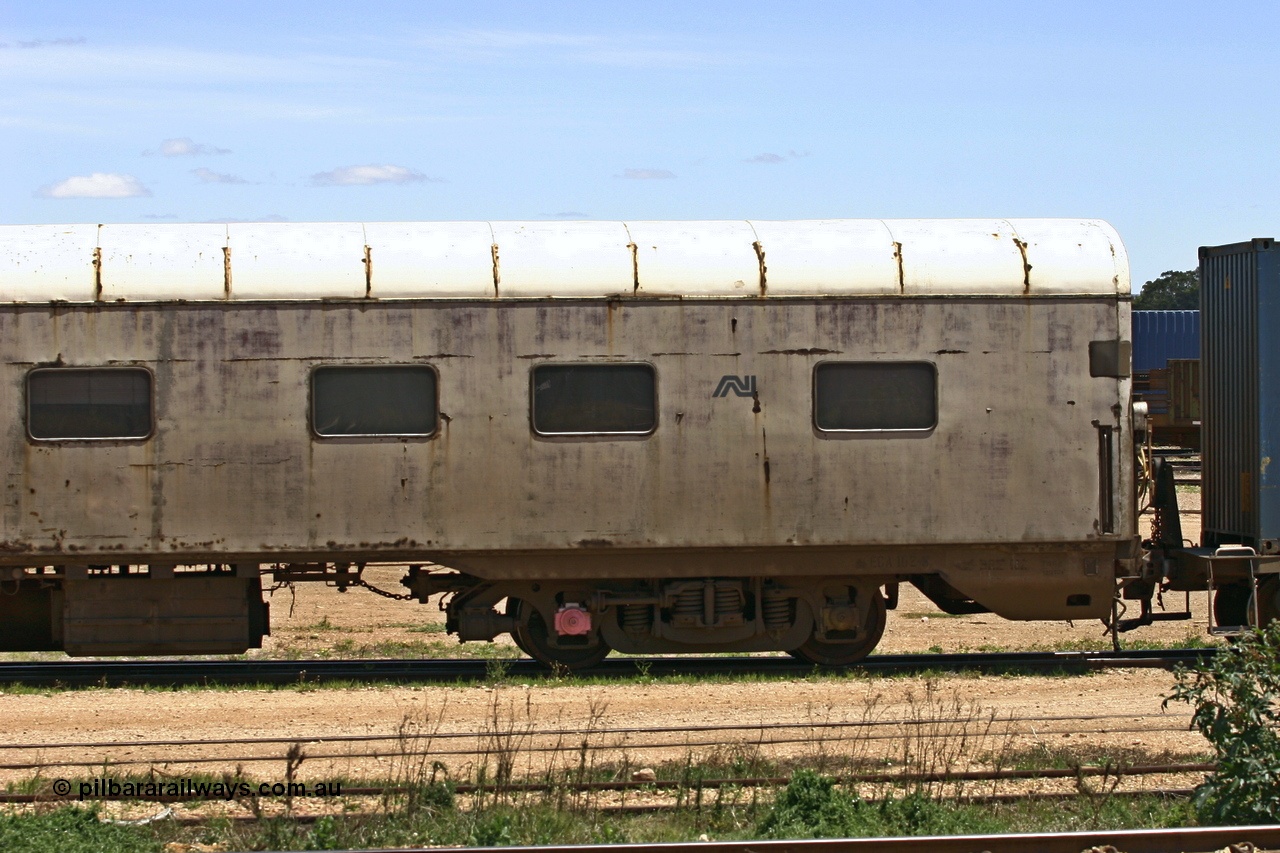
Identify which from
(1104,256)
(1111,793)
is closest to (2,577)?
(1111,793)

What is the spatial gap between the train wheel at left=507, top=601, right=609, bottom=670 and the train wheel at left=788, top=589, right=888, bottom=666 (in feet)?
5.15

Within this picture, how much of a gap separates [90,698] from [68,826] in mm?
3867

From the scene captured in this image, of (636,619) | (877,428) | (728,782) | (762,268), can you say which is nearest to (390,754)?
(728,782)

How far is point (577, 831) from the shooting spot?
6539 mm

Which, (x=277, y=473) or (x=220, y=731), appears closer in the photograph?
(x=220, y=731)

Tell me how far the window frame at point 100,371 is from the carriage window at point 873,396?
4.86 m

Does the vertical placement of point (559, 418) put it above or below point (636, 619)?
above

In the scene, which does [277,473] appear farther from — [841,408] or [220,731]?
[841,408]

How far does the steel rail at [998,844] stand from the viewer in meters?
5.89

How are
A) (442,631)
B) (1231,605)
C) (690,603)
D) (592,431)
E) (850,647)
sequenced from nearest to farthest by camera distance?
(592,431), (690,603), (850,647), (1231,605), (442,631)

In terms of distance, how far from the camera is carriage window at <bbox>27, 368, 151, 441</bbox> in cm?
998

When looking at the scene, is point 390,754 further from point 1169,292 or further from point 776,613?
point 1169,292

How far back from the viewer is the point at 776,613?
10.8 meters

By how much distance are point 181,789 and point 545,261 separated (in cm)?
463
